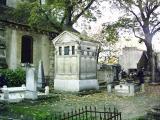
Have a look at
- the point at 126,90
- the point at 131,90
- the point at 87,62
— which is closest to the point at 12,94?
the point at 87,62

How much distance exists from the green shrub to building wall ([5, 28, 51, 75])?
265 cm

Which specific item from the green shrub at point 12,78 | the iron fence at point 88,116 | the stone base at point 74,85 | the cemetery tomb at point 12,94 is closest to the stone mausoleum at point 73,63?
the stone base at point 74,85

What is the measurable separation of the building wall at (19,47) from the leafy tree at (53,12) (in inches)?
44.3

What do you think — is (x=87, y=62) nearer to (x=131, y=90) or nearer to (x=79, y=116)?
(x=131, y=90)

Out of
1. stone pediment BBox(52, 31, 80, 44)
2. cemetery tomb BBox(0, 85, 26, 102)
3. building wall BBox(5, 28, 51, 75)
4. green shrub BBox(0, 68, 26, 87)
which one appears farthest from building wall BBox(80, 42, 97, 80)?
building wall BBox(5, 28, 51, 75)

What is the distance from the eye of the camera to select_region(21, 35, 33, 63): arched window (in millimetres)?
23891

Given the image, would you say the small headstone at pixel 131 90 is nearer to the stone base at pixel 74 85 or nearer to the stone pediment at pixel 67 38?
the stone base at pixel 74 85

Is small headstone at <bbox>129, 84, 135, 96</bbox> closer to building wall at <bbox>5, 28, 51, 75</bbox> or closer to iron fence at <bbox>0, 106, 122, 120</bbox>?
iron fence at <bbox>0, 106, 122, 120</bbox>

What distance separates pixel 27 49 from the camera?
24.3 metres

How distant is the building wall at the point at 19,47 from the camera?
2222 cm

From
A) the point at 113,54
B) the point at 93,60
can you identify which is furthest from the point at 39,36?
the point at 113,54

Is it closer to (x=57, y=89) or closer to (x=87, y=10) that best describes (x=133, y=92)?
(x=57, y=89)

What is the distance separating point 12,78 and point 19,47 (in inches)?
176

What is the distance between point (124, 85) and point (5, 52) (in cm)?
906
